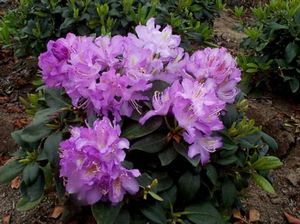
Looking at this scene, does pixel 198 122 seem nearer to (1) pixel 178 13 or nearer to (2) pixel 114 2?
(2) pixel 114 2

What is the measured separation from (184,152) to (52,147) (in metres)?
0.48

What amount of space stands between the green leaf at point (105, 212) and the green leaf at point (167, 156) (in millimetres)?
217

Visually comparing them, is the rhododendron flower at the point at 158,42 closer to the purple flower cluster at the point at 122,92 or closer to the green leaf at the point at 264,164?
the purple flower cluster at the point at 122,92

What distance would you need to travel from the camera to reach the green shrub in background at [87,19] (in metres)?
3.23

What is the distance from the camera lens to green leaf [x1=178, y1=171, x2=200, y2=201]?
1.83 metres

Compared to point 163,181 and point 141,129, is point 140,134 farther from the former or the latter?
point 163,181

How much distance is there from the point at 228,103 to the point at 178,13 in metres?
1.81

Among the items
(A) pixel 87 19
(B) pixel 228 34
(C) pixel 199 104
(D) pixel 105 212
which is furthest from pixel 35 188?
(B) pixel 228 34

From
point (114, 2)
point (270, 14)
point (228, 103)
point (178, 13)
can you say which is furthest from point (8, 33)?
point (228, 103)

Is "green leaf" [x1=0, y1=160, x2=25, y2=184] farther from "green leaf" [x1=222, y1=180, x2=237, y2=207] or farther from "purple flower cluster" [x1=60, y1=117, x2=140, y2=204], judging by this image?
"green leaf" [x1=222, y1=180, x2=237, y2=207]

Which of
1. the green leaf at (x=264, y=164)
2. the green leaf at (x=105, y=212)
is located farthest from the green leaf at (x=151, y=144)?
the green leaf at (x=264, y=164)

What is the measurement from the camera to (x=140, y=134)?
69.6 inches

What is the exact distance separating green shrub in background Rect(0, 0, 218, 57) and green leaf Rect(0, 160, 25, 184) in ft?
4.35

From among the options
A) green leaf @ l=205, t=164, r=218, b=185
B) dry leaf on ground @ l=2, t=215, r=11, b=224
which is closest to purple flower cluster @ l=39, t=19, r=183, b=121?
green leaf @ l=205, t=164, r=218, b=185
